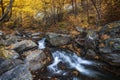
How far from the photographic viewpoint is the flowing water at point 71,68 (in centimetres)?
1134

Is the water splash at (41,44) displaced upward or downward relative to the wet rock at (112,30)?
downward

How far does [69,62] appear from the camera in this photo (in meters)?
13.7

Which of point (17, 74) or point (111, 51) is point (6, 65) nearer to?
point (17, 74)

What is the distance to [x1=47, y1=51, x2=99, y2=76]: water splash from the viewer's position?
12.2 metres

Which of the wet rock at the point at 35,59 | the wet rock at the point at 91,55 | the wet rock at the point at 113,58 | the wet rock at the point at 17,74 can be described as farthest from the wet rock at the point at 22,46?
the wet rock at the point at 113,58

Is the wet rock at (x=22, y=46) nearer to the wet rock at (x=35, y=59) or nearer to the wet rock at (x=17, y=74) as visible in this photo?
the wet rock at (x=35, y=59)

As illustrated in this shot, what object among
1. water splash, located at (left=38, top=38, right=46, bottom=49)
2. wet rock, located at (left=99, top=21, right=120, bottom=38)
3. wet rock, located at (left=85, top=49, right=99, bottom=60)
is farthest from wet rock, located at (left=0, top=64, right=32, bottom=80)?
water splash, located at (left=38, top=38, right=46, bottom=49)

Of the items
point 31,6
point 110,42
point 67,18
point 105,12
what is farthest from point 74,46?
point 31,6

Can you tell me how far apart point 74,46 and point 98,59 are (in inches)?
139

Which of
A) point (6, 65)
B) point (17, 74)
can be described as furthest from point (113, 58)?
point (6, 65)

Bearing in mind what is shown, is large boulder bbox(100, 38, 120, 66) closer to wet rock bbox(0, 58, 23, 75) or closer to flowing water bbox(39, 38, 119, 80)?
flowing water bbox(39, 38, 119, 80)

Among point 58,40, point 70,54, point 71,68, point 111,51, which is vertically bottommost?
point 71,68

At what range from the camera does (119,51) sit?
11.4m

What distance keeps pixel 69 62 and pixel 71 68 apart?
105cm
